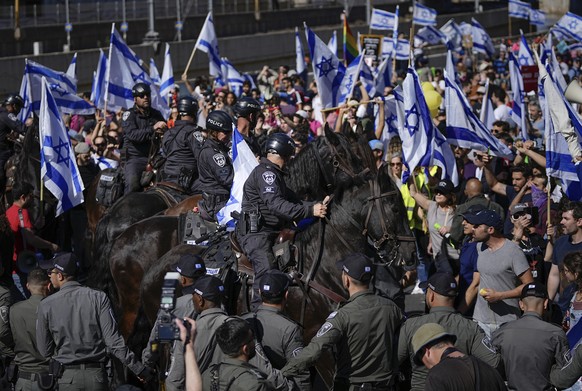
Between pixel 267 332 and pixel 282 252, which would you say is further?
pixel 282 252

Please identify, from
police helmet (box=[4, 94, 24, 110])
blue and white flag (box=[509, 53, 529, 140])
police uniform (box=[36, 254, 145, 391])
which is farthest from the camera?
police helmet (box=[4, 94, 24, 110])

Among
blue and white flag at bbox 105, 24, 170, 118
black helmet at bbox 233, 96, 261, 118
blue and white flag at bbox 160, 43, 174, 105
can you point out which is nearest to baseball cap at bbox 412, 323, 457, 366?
black helmet at bbox 233, 96, 261, 118

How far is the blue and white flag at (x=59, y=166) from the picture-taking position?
15.7 meters

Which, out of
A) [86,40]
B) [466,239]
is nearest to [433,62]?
[86,40]

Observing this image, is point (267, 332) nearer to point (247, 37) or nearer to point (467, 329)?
point (467, 329)

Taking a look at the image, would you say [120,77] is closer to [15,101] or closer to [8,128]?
[15,101]

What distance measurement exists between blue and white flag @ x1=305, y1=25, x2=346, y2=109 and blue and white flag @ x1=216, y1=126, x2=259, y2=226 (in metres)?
6.61

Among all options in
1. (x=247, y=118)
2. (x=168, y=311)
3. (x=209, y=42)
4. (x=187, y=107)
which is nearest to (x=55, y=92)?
(x=187, y=107)

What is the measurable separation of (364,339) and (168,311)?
2704 mm

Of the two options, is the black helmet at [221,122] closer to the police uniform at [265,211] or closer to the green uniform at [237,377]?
the police uniform at [265,211]

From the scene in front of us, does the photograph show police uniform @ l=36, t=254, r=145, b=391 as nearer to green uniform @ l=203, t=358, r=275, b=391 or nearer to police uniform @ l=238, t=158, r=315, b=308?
police uniform @ l=238, t=158, r=315, b=308

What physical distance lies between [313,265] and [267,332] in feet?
6.67

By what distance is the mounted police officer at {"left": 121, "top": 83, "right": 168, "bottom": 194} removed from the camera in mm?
16297

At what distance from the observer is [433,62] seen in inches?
1874
